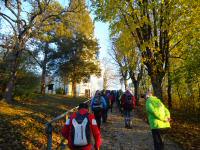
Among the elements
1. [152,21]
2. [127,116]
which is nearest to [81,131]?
[127,116]

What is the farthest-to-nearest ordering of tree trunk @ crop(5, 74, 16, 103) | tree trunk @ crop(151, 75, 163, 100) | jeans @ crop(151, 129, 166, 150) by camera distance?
tree trunk @ crop(5, 74, 16, 103) → tree trunk @ crop(151, 75, 163, 100) → jeans @ crop(151, 129, 166, 150)

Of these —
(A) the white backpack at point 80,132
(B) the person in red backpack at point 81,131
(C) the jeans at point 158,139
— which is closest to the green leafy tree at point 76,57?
(C) the jeans at point 158,139

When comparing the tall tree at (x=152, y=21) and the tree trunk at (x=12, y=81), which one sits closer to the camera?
the tall tree at (x=152, y=21)

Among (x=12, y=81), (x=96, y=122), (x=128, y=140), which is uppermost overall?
(x=12, y=81)

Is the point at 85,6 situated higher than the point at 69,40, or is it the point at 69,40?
the point at 69,40

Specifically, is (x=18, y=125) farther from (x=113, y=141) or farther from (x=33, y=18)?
(x=33, y=18)

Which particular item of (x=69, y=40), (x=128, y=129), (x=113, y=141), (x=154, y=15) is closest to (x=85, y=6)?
(x=154, y=15)

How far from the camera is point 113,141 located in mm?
13883

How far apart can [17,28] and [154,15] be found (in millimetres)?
9849

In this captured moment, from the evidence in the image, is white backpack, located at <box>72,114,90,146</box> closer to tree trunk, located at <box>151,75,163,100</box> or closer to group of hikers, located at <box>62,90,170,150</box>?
group of hikers, located at <box>62,90,170,150</box>

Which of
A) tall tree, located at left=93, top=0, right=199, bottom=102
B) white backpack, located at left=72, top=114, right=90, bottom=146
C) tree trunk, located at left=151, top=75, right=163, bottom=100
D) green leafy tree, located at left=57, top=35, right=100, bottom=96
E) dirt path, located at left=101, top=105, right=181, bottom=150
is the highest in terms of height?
green leafy tree, located at left=57, top=35, right=100, bottom=96

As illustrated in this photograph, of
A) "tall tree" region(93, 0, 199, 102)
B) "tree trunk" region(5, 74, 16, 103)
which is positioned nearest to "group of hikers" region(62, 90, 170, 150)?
"tall tree" region(93, 0, 199, 102)

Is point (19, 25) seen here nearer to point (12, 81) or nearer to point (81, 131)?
point (12, 81)

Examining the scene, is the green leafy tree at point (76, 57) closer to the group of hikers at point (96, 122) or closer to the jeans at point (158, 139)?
the group of hikers at point (96, 122)
